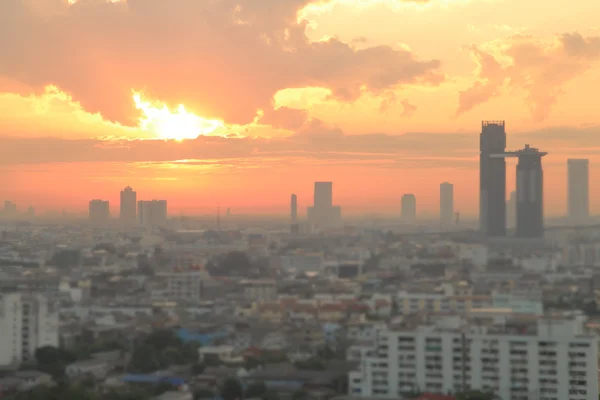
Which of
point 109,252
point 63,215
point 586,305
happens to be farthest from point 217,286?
point 63,215

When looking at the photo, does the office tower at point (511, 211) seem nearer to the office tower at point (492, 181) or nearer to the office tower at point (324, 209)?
the office tower at point (492, 181)

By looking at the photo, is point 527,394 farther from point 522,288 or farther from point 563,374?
point 522,288

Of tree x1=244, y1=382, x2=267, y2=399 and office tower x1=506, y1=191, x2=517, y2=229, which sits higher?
office tower x1=506, y1=191, x2=517, y2=229

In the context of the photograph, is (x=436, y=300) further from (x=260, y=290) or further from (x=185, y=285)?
(x=185, y=285)

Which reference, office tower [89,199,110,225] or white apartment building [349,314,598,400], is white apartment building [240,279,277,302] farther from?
office tower [89,199,110,225]

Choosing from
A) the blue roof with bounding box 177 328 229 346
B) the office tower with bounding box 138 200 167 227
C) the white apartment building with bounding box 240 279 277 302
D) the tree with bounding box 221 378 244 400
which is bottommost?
the tree with bounding box 221 378 244 400

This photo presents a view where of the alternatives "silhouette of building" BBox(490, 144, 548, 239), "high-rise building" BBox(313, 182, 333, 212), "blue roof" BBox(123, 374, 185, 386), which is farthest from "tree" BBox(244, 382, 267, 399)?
"high-rise building" BBox(313, 182, 333, 212)
